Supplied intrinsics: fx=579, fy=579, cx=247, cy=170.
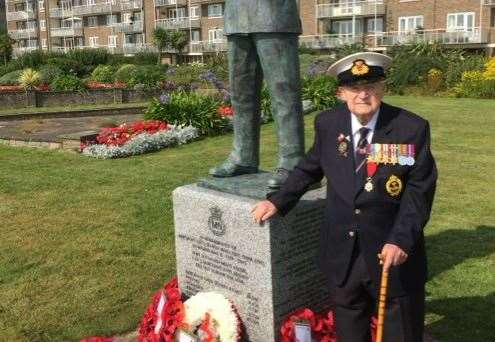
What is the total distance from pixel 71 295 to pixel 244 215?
7.82ft

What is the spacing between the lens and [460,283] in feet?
18.1

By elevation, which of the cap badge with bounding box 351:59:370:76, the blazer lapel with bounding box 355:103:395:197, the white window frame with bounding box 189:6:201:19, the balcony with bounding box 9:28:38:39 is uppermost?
the white window frame with bounding box 189:6:201:19

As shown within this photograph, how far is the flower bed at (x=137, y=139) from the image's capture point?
12656 millimetres

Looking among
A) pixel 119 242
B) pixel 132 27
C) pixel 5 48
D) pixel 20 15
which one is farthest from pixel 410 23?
pixel 20 15

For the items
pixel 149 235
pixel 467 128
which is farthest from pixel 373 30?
pixel 149 235

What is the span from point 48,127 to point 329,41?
33209 mm

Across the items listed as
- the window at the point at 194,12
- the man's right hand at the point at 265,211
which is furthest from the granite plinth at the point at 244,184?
the window at the point at 194,12

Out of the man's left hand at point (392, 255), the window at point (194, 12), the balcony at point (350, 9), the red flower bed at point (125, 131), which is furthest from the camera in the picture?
the window at point (194, 12)

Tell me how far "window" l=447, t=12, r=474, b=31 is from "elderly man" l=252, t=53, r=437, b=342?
134 ft

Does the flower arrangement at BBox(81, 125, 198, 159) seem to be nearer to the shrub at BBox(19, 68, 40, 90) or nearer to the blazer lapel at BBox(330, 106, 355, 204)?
the blazer lapel at BBox(330, 106, 355, 204)

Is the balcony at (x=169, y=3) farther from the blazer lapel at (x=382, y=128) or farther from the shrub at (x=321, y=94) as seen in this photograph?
the blazer lapel at (x=382, y=128)

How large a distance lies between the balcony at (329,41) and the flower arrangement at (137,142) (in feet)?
112

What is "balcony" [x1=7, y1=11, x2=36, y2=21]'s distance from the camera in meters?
77.8

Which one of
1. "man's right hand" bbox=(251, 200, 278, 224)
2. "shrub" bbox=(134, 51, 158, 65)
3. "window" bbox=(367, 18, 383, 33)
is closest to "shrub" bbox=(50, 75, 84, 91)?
"shrub" bbox=(134, 51, 158, 65)
